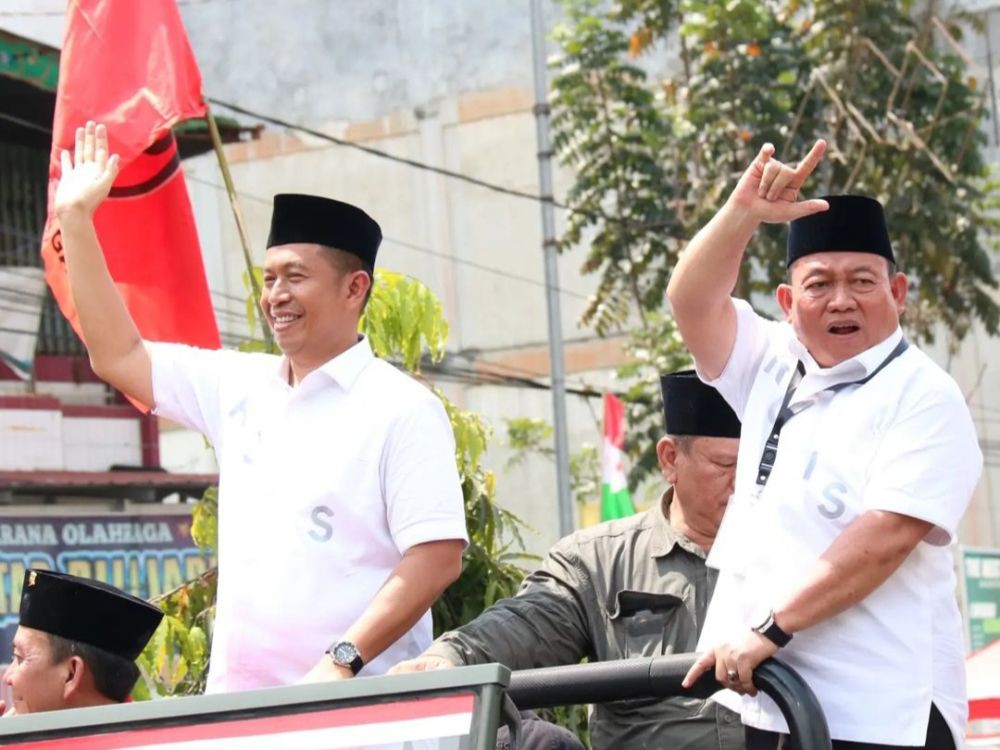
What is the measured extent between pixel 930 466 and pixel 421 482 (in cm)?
119

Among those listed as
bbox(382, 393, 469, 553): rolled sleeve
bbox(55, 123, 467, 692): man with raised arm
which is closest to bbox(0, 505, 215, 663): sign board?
bbox(55, 123, 467, 692): man with raised arm

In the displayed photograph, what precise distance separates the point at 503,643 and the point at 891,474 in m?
0.90

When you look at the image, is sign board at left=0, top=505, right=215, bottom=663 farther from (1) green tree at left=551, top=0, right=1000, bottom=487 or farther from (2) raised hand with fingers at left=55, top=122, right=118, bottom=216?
(2) raised hand with fingers at left=55, top=122, right=118, bottom=216

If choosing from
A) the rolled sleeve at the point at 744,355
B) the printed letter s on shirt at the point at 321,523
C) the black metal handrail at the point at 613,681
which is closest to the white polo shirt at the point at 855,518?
the black metal handrail at the point at 613,681

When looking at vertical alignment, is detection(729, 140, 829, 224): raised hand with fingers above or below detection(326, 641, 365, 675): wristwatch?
above

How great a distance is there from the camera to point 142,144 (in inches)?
266

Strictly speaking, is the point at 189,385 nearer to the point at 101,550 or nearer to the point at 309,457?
the point at 309,457

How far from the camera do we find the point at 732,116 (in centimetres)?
1762

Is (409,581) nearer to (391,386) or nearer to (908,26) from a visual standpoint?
(391,386)

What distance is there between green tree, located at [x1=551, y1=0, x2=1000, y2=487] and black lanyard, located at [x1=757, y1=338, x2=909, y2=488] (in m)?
13.6

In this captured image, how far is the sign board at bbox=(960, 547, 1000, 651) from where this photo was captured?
16250 millimetres

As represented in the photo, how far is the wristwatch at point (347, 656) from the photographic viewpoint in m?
3.75

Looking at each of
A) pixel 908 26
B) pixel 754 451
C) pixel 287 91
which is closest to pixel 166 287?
pixel 754 451

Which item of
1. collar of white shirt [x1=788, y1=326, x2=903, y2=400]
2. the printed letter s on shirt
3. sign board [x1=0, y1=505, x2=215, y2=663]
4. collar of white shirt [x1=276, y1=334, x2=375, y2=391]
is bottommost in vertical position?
sign board [x1=0, y1=505, x2=215, y2=663]
